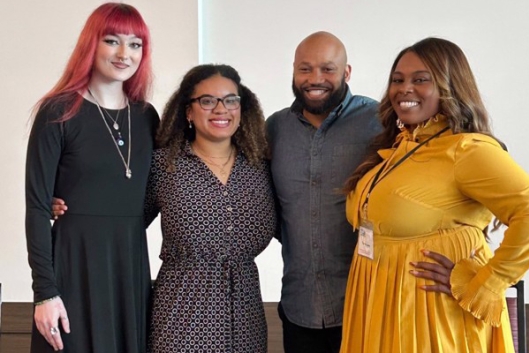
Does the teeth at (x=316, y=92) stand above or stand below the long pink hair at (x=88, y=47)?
below

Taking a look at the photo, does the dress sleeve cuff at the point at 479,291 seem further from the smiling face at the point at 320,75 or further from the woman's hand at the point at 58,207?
the woman's hand at the point at 58,207

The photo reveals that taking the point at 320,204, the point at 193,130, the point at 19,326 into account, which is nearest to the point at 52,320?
the point at 193,130

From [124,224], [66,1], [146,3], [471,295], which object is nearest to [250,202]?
[124,224]

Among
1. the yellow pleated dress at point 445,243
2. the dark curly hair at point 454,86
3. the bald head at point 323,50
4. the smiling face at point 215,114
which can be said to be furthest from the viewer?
the bald head at point 323,50

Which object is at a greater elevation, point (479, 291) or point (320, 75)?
point (320, 75)

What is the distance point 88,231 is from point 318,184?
0.75 m

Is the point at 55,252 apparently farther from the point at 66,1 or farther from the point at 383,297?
the point at 66,1

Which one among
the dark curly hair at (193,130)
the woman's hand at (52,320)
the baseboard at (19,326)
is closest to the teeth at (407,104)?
the dark curly hair at (193,130)

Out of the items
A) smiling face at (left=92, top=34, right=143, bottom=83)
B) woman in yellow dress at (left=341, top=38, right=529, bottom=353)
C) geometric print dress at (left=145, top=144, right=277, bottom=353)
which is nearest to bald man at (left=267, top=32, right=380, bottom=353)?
geometric print dress at (left=145, top=144, right=277, bottom=353)

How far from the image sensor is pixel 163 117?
2.07 m

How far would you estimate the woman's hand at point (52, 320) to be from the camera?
1.76 m

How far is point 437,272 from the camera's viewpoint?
160cm

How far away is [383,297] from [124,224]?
803mm

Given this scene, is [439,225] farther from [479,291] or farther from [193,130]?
[193,130]
